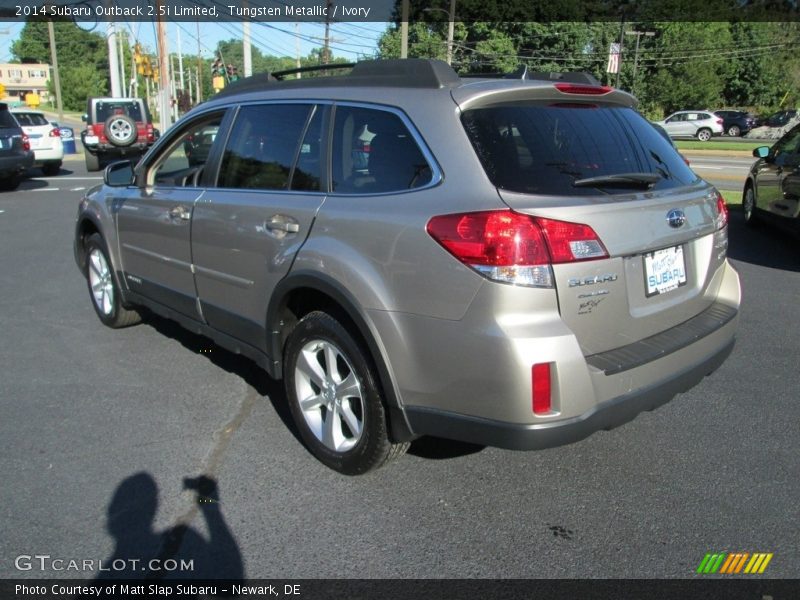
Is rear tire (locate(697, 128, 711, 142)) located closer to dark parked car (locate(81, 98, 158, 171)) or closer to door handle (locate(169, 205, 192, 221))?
dark parked car (locate(81, 98, 158, 171))

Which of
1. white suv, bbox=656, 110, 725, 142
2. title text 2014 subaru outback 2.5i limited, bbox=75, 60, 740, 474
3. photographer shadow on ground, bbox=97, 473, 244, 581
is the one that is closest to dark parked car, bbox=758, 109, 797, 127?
white suv, bbox=656, 110, 725, 142

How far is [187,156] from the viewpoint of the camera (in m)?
4.95

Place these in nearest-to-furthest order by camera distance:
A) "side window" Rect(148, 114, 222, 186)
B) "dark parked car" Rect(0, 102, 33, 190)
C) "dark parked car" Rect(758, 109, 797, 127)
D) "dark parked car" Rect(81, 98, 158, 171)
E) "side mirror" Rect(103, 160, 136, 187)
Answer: "side window" Rect(148, 114, 222, 186) → "side mirror" Rect(103, 160, 136, 187) → "dark parked car" Rect(0, 102, 33, 190) → "dark parked car" Rect(81, 98, 158, 171) → "dark parked car" Rect(758, 109, 797, 127)

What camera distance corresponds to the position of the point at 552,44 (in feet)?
201

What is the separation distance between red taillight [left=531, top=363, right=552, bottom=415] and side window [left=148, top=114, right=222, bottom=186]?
2.65 meters

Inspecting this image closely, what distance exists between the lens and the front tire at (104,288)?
218 inches

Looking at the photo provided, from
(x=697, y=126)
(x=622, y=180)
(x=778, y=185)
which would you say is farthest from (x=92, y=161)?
(x=697, y=126)

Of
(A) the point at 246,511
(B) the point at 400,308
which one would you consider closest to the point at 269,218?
(B) the point at 400,308

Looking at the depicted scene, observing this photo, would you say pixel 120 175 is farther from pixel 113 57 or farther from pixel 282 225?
pixel 113 57

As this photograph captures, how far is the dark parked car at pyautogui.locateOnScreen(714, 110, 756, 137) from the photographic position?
43438mm

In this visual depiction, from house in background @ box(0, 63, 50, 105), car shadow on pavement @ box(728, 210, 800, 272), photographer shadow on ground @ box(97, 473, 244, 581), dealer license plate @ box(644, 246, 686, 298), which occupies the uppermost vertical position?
house in background @ box(0, 63, 50, 105)

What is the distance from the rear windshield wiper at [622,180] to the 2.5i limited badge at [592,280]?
39 cm

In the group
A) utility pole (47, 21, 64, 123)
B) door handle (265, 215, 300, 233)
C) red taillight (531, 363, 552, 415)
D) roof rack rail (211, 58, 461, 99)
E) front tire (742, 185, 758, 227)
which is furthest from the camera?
utility pole (47, 21, 64, 123)

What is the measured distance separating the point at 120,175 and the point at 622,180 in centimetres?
376
